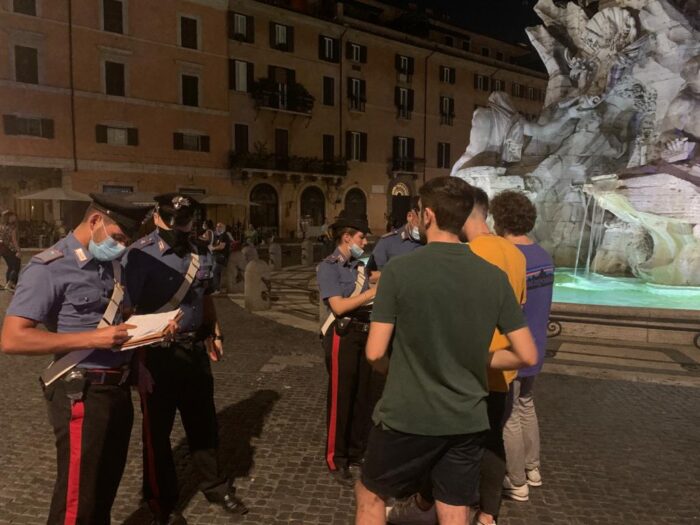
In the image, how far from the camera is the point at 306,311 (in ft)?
32.5

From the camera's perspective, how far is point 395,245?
398 centimetres

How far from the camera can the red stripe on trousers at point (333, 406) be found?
3693 millimetres

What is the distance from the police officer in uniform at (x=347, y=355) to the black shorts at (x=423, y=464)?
4.52 feet

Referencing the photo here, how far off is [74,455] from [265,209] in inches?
1166

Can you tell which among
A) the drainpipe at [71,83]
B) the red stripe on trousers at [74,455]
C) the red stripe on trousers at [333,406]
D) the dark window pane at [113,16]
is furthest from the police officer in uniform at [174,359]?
the dark window pane at [113,16]

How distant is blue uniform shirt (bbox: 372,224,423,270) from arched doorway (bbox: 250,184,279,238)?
26.8m

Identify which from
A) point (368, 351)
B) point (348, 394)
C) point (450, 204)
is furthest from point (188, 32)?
point (368, 351)

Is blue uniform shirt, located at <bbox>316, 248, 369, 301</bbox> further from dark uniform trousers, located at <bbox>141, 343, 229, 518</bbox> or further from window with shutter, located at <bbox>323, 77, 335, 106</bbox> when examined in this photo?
window with shutter, located at <bbox>323, 77, 335, 106</bbox>

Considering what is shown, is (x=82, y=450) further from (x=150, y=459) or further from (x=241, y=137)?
(x=241, y=137)

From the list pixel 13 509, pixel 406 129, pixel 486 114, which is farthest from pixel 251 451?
pixel 406 129

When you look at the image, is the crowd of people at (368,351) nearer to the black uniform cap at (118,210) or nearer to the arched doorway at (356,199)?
the black uniform cap at (118,210)

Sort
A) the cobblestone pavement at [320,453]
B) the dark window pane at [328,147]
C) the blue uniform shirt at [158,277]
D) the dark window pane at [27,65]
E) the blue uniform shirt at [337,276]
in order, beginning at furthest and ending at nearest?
1. the dark window pane at [328,147]
2. the dark window pane at [27,65]
3. the blue uniform shirt at [337,276]
4. the cobblestone pavement at [320,453]
5. the blue uniform shirt at [158,277]

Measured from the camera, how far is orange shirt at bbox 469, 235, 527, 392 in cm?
267

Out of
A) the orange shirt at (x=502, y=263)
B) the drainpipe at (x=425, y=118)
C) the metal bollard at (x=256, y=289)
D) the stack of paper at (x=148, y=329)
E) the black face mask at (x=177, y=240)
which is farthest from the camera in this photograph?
the drainpipe at (x=425, y=118)
